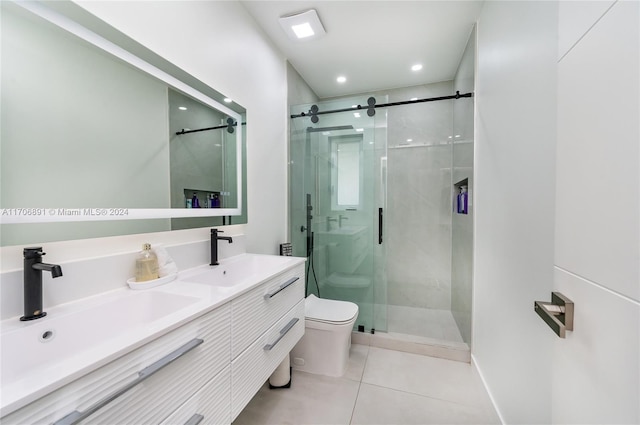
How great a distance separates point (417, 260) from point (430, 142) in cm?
138

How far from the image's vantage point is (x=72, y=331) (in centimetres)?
76

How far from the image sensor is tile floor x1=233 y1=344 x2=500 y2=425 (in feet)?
4.63

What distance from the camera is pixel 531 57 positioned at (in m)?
0.98

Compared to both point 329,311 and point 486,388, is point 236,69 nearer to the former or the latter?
point 329,311

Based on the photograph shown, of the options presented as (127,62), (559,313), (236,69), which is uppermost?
(236,69)

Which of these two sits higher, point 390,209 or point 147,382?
point 390,209

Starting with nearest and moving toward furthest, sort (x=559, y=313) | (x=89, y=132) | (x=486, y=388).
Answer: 1. (x=559, y=313)
2. (x=89, y=132)
3. (x=486, y=388)

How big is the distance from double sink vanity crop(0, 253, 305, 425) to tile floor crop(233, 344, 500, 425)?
51cm

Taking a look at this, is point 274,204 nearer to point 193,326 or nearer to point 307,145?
point 307,145

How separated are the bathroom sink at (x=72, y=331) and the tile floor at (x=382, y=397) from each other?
968 mm

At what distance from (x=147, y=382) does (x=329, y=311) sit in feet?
4.71

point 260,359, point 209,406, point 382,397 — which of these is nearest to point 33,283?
point 209,406

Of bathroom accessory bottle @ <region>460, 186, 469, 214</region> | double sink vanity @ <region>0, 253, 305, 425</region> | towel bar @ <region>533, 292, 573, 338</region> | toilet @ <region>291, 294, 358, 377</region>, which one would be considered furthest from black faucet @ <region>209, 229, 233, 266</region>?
bathroom accessory bottle @ <region>460, 186, 469, 214</region>

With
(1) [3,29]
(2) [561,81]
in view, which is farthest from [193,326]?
(2) [561,81]
